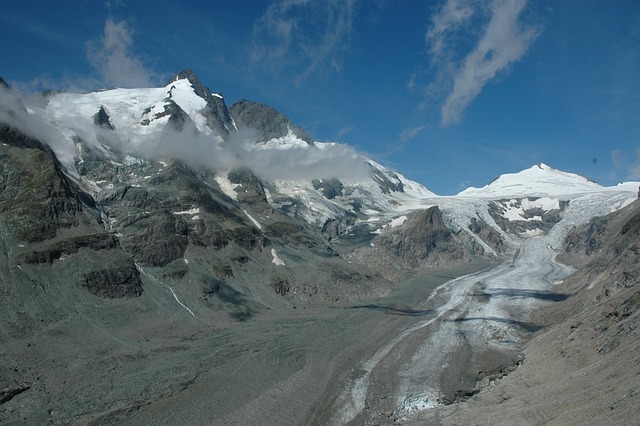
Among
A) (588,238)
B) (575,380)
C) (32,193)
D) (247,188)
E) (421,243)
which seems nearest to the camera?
(575,380)

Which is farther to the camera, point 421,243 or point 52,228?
point 421,243

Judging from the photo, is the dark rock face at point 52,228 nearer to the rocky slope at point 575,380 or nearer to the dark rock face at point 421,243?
the rocky slope at point 575,380

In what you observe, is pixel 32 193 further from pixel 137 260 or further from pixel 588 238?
pixel 588 238

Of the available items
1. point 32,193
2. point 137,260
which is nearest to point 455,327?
point 137,260

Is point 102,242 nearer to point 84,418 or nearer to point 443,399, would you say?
point 84,418

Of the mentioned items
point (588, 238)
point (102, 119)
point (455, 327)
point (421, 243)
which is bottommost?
point (455, 327)

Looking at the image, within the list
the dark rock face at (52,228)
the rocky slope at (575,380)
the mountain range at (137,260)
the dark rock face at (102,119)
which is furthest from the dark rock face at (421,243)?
the dark rock face at (52,228)

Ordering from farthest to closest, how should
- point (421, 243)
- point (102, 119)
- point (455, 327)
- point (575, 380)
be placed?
1. point (421, 243)
2. point (102, 119)
3. point (455, 327)
4. point (575, 380)

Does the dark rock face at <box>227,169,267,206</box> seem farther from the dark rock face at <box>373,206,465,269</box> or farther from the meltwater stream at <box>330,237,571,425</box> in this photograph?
the meltwater stream at <box>330,237,571,425</box>

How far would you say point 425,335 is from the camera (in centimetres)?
7156

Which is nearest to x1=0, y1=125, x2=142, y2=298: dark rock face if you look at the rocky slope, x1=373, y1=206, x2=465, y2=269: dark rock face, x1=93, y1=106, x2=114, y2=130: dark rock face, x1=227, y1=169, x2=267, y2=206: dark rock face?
the rocky slope

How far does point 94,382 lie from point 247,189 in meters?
113

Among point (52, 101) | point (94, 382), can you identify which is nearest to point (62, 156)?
point (52, 101)

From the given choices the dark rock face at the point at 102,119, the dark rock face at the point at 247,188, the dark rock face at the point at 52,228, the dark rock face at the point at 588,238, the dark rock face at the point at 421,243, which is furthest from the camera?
the dark rock face at the point at 588,238
